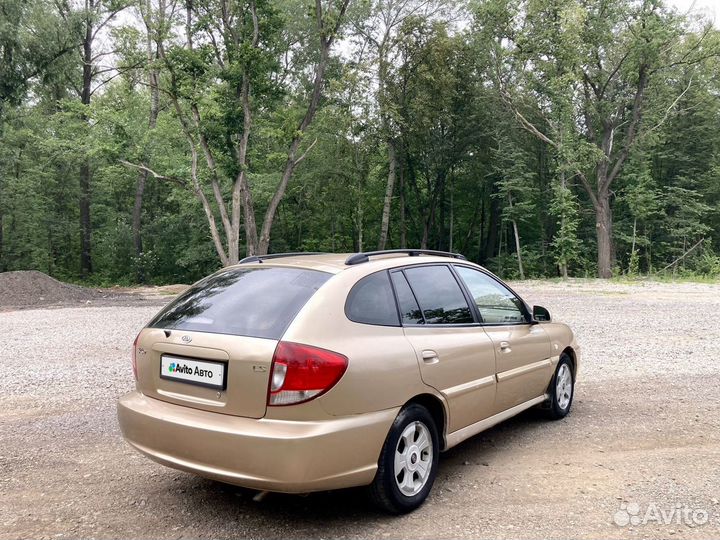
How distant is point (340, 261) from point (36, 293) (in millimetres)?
17710

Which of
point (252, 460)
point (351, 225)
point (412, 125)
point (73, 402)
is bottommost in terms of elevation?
point (73, 402)

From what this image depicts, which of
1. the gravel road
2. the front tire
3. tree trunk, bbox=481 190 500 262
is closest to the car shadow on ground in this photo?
the gravel road

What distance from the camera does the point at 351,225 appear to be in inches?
1351

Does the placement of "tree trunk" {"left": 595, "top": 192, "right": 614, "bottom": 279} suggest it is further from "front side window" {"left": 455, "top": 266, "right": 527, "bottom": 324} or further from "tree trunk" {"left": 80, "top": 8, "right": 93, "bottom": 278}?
"tree trunk" {"left": 80, "top": 8, "right": 93, "bottom": 278}

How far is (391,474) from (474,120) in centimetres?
3069

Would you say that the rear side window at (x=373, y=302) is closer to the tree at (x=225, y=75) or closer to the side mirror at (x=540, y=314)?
the side mirror at (x=540, y=314)

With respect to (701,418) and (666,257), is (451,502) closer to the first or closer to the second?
(701,418)

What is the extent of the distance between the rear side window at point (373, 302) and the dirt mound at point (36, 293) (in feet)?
53.3

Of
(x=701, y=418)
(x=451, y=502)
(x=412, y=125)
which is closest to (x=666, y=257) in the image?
(x=412, y=125)

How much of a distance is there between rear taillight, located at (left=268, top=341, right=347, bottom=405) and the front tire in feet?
1.87

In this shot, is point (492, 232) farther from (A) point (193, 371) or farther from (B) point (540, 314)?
(A) point (193, 371)

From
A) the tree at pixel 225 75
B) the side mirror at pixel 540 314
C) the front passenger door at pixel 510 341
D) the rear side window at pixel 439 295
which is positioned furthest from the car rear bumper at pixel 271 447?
the tree at pixel 225 75

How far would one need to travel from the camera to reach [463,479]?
3.65 metres

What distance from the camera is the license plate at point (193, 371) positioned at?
2891 millimetres
